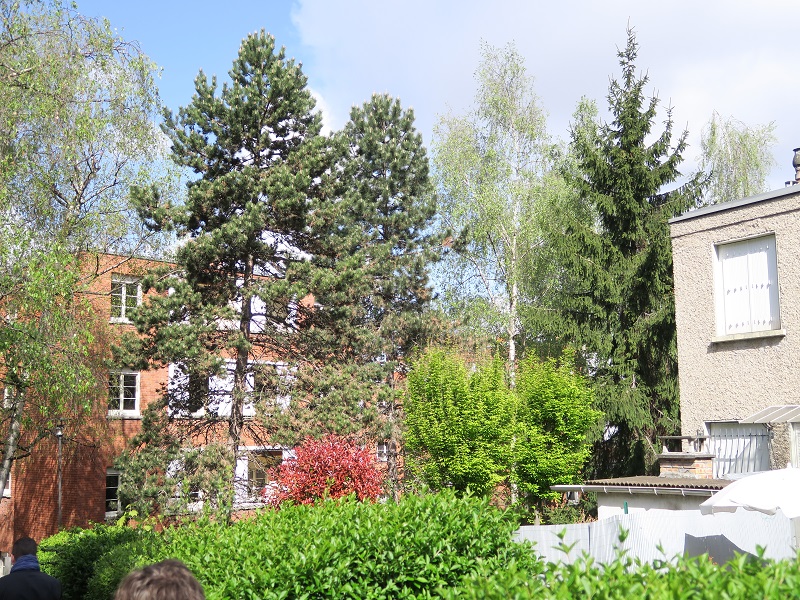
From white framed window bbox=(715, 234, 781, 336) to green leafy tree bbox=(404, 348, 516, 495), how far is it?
39.4ft

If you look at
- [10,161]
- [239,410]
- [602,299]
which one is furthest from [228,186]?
[602,299]

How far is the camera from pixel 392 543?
7613 mm

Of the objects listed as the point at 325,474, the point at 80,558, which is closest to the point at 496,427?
the point at 325,474

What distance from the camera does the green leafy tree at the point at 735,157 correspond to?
3878 cm

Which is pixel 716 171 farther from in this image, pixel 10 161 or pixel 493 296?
pixel 10 161

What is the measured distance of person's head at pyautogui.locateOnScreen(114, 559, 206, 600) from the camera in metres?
3.31

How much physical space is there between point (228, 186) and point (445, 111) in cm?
1509

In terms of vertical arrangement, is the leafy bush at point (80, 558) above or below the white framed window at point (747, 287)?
below

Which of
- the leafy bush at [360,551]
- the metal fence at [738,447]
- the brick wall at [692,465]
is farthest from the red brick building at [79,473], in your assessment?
the leafy bush at [360,551]

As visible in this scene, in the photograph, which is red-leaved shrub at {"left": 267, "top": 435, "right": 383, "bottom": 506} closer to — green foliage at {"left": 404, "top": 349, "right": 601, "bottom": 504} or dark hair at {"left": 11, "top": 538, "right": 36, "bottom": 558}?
green foliage at {"left": 404, "top": 349, "right": 601, "bottom": 504}

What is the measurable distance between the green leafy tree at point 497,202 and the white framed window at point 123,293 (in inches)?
519

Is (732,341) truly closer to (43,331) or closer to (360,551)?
(360,551)

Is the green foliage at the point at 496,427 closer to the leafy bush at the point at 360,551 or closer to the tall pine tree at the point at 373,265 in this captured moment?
the tall pine tree at the point at 373,265

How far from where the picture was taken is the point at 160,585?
131 inches
